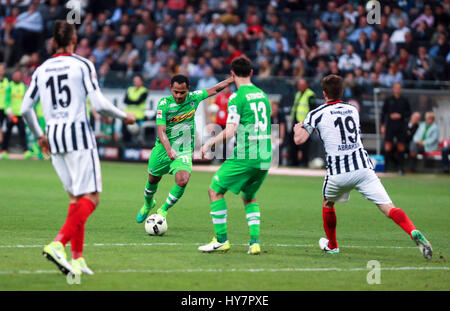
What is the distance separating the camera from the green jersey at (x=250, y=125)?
340 inches

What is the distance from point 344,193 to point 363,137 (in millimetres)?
12886

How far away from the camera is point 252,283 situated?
694 centimetres

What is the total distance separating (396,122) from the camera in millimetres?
20875

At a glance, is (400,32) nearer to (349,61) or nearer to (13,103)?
(349,61)

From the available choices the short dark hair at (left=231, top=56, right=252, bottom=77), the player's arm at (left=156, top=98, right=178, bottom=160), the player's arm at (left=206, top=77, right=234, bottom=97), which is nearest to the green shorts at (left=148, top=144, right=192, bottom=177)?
the player's arm at (left=156, top=98, right=178, bottom=160)

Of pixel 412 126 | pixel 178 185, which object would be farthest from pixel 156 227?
pixel 412 126

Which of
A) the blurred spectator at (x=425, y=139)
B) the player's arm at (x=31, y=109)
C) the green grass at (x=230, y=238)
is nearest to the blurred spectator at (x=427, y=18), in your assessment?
the blurred spectator at (x=425, y=139)

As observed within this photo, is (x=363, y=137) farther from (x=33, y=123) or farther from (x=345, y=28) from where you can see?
(x=33, y=123)

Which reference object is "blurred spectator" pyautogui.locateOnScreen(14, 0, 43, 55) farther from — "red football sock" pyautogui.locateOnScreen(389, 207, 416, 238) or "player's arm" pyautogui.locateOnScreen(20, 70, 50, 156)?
"red football sock" pyautogui.locateOnScreen(389, 207, 416, 238)

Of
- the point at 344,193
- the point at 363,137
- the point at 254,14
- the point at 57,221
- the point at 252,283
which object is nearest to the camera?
the point at 252,283

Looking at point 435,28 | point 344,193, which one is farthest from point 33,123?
point 435,28

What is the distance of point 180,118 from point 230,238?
84.9 inches

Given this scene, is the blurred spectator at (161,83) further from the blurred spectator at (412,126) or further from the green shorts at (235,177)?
the green shorts at (235,177)
